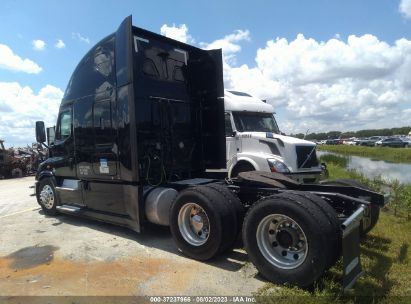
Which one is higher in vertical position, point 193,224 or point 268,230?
point 268,230

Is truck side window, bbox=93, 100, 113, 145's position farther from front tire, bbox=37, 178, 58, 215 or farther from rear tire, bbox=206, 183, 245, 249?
rear tire, bbox=206, 183, 245, 249

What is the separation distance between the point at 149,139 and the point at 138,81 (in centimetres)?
104

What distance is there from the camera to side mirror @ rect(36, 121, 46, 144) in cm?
895

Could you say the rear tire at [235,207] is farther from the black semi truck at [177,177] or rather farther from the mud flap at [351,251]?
the mud flap at [351,251]

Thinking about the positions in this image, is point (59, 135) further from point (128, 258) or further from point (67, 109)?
point (128, 258)

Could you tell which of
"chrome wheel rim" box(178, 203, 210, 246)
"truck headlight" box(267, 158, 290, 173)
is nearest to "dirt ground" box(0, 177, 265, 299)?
"chrome wheel rim" box(178, 203, 210, 246)

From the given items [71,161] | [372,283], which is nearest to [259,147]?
[71,161]

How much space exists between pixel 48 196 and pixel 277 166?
5409 millimetres

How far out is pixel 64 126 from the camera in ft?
27.9

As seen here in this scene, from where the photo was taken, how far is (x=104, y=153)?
284 inches

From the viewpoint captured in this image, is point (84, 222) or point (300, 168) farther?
point (300, 168)

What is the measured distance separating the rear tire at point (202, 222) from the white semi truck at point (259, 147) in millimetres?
4047

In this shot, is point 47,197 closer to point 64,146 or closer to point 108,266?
point 64,146

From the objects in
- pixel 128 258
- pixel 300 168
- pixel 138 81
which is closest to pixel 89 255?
pixel 128 258
